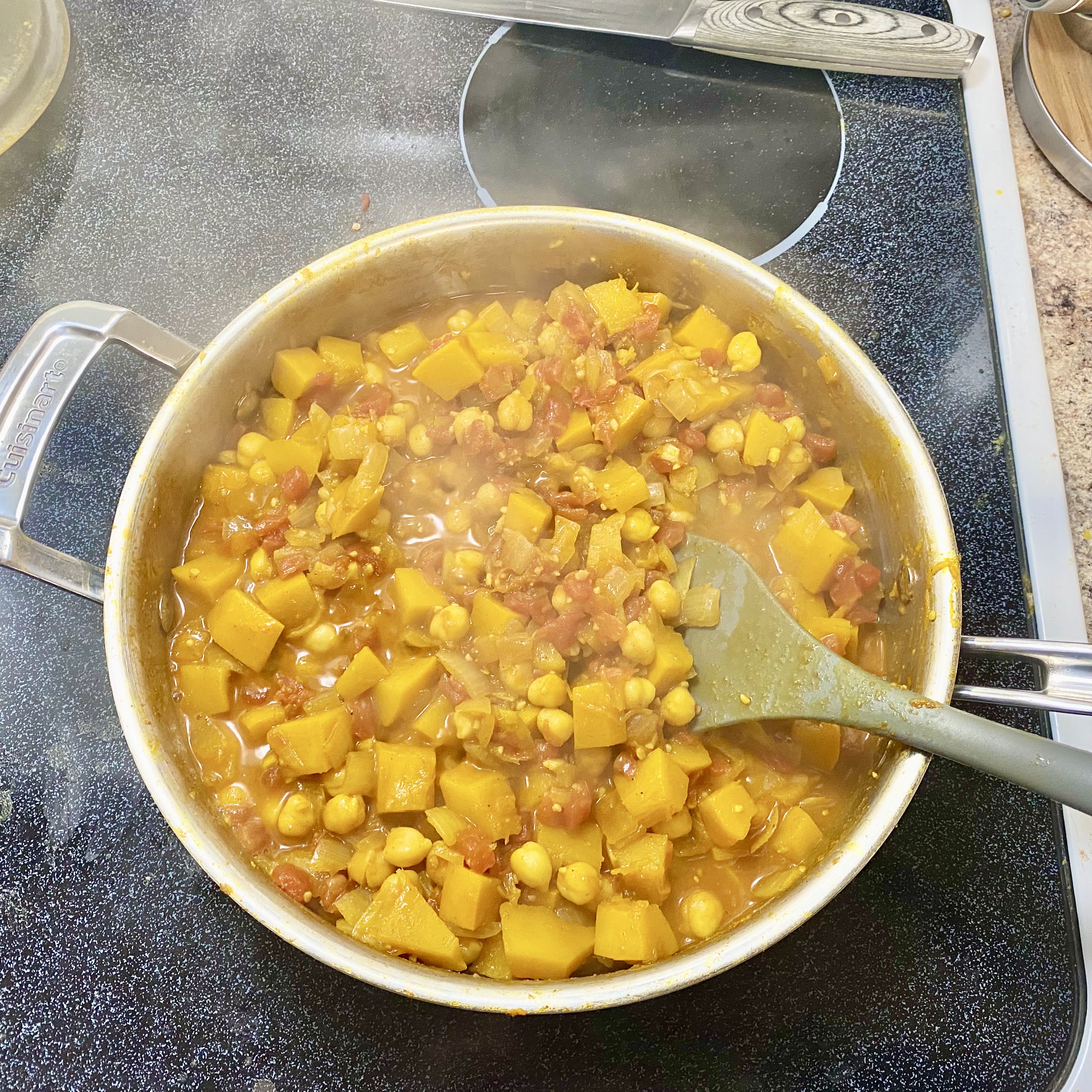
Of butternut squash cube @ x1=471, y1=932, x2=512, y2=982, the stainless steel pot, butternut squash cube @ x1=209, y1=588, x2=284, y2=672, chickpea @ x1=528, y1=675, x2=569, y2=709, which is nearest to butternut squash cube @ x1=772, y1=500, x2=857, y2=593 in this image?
the stainless steel pot

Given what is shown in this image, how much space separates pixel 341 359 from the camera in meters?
2.24

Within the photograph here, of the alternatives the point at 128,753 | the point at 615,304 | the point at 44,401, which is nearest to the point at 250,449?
the point at 44,401

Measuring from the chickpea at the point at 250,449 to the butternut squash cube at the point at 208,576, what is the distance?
0.27m

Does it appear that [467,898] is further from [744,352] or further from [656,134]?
[656,134]

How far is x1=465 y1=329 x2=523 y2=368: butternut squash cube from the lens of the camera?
7.22 feet

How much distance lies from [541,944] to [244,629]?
3.26ft

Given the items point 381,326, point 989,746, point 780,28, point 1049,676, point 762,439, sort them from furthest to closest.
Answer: point 780,28 → point 381,326 → point 762,439 → point 1049,676 → point 989,746

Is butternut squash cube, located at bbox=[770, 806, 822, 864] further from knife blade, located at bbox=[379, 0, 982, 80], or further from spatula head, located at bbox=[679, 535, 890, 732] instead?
knife blade, located at bbox=[379, 0, 982, 80]

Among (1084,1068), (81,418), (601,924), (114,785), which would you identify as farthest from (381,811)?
(1084,1068)

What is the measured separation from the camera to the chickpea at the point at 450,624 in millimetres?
2006

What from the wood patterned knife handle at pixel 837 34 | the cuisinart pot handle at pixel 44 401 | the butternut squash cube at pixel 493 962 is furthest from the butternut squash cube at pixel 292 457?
the wood patterned knife handle at pixel 837 34

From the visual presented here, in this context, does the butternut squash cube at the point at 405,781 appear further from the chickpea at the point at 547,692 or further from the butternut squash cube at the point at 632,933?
the butternut squash cube at the point at 632,933

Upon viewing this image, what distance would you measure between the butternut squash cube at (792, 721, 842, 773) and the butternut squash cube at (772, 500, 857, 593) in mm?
345

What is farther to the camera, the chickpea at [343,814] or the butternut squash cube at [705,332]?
the butternut squash cube at [705,332]
